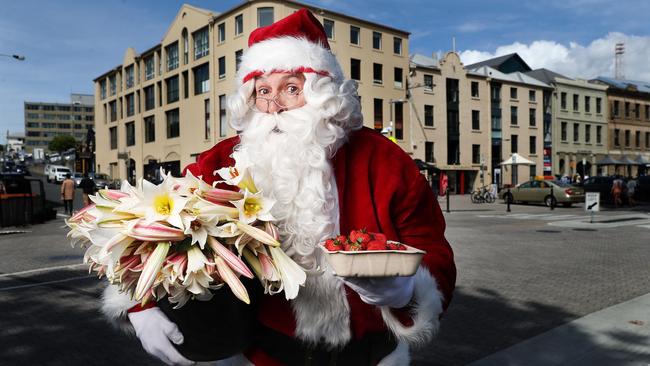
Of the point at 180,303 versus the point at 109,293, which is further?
the point at 109,293

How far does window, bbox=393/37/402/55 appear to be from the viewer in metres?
37.0

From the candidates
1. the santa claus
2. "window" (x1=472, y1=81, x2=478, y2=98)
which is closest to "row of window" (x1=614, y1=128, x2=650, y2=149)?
"window" (x1=472, y1=81, x2=478, y2=98)

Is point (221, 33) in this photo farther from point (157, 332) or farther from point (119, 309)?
point (157, 332)

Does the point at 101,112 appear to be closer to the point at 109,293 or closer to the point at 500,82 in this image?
the point at 500,82

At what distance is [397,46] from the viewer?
37.2 m

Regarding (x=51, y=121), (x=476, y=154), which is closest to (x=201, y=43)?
(x=476, y=154)

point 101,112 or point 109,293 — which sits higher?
point 101,112

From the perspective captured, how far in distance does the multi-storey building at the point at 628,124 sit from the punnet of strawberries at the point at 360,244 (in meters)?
54.3

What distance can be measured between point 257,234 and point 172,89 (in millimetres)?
41853

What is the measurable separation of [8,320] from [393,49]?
34.8m

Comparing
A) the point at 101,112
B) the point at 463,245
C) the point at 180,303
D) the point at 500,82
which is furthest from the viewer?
the point at 101,112

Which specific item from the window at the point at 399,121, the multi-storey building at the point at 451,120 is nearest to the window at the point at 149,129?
the window at the point at 399,121

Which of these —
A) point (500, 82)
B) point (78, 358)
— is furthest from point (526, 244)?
point (500, 82)

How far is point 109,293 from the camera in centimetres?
178
